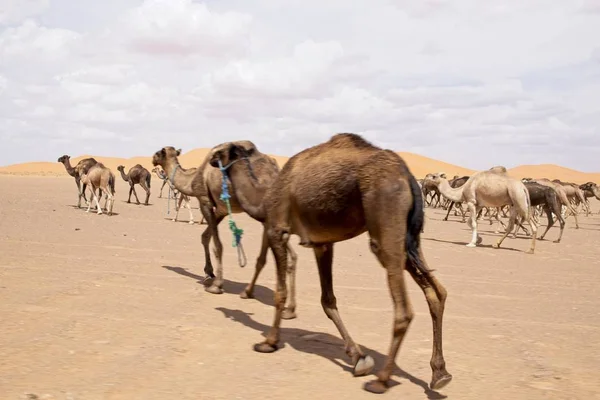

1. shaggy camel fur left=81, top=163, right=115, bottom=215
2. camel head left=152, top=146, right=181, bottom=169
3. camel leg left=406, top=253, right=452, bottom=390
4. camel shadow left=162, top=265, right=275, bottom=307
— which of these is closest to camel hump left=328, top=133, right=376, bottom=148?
camel leg left=406, top=253, right=452, bottom=390

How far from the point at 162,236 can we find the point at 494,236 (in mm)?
11934

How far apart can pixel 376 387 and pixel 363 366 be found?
38 centimetres

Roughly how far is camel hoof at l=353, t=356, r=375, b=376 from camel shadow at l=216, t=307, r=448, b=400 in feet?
0.48

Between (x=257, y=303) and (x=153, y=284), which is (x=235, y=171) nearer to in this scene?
(x=257, y=303)

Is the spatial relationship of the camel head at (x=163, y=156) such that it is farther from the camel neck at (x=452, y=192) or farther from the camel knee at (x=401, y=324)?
the camel neck at (x=452, y=192)

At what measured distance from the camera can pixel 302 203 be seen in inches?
208

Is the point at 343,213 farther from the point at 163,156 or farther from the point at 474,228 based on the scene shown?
the point at 474,228

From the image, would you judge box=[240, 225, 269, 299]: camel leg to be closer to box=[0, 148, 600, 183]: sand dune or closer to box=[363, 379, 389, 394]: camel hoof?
box=[363, 379, 389, 394]: camel hoof

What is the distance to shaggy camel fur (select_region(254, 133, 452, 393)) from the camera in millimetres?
4551

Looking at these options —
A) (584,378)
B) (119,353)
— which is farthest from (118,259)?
(584,378)

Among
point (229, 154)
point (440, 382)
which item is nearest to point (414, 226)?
→ point (440, 382)

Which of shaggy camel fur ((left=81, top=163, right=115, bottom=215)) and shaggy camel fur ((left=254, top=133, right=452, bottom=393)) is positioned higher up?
shaggy camel fur ((left=81, top=163, right=115, bottom=215))

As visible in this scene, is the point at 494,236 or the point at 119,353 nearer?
the point at 119,353

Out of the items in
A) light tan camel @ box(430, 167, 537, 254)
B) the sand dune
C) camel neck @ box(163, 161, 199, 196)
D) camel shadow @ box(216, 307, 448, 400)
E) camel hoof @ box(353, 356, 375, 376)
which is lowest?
camel shadow @ box(216, 307, 448, 400)
